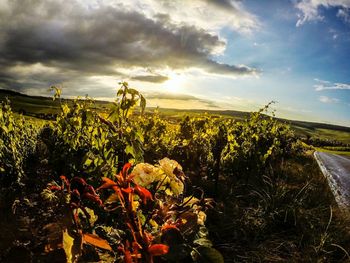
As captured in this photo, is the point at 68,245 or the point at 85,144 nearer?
the point at 68,245

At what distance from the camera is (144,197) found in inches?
46.2

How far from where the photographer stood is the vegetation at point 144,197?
1.25 metres

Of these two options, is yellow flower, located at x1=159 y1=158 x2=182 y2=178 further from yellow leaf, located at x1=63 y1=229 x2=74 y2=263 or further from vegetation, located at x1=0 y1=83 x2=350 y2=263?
yellow leaf, located at x1=63 y1=229 x2=74 y2=263

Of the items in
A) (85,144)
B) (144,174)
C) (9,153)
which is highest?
(144,174)

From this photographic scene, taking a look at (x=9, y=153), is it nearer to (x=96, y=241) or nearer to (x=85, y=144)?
(x=85, y=144)

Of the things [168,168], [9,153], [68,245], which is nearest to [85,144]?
[9,153]

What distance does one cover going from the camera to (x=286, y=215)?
5.75m

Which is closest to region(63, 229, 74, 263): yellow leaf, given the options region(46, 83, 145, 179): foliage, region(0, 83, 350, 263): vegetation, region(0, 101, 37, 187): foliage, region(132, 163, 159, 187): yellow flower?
region(0, 83, 350, 263): vegetation

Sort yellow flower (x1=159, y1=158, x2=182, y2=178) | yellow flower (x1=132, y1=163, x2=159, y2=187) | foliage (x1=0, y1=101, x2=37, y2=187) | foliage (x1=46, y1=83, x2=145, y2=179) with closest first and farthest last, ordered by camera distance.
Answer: yellow flower (x1=132, y1=163, x2=159, y2=187)
yellow flower (x1=159, y1=158, x2=182, y2=178)
foliage (x1=46, y1=83, x2=145, y2=179)
foliage (x1=0, y1=101, x2=37, y2=187)

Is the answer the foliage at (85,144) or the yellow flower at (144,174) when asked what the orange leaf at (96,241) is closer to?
the yellow flower at (144,174)

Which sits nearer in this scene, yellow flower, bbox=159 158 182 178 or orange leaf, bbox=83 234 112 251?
orange leaf, bbox=83 234 112 251

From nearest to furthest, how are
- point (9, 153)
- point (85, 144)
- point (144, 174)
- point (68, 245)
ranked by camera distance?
point (68, 245)
point (144, 174)
point (85, 144)
point (9, 153)

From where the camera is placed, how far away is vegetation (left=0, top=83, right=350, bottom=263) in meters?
1.25

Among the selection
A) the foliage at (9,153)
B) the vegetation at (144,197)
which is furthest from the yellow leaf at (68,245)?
the foliage at (9,153)
